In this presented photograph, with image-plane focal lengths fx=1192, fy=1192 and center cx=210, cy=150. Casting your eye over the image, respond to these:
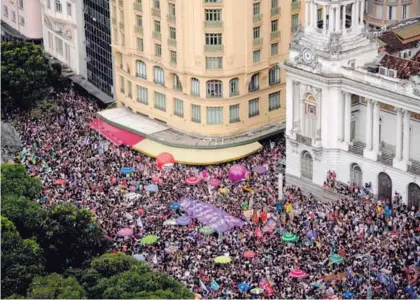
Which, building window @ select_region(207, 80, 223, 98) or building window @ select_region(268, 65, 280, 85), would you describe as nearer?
building window @ select_region(207, 80, 223, 98)

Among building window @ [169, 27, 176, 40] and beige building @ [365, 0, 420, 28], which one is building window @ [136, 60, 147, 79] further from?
beige building @ [365, 0, 420, 28]

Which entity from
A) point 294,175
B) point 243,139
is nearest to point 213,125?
point 243,139

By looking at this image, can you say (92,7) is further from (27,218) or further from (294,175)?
(27,218)

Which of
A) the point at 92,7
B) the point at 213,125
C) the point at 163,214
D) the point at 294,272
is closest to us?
the point at 294,272

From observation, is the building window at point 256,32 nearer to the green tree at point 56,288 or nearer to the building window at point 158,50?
the building window at point 158,50

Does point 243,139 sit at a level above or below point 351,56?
below

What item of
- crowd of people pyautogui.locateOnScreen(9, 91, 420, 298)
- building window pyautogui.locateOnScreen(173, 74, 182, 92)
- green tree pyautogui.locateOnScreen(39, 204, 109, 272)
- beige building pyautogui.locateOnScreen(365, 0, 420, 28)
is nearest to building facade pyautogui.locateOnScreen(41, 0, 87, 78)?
crowd of people pyautogui.locateOnScreen(9, 91, 420, 298)
